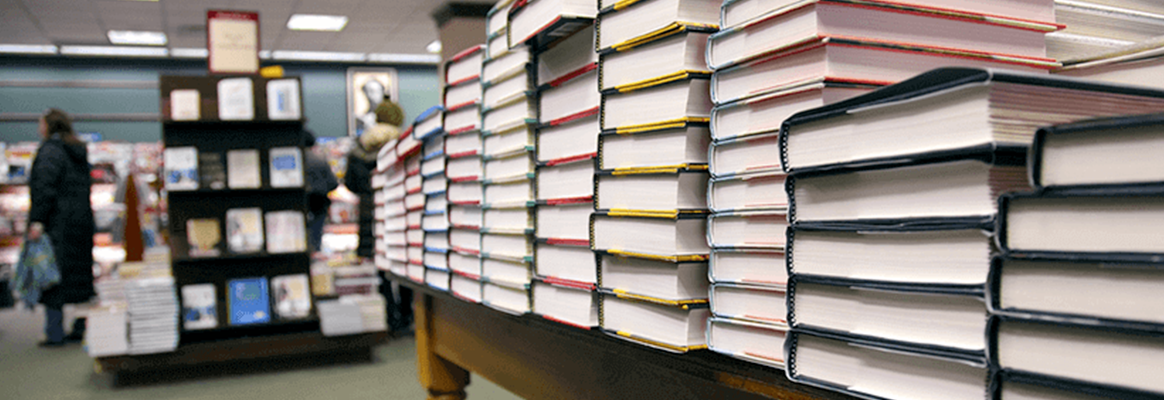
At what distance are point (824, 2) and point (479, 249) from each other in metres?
0.75

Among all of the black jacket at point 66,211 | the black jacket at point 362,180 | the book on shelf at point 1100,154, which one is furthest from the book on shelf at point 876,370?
the black jacket at point 66,211

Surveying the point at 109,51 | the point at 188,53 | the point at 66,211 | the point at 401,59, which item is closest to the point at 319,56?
the point at 401,59

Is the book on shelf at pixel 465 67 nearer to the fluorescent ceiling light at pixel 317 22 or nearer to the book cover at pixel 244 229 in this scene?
the book cover at pixel 244 229

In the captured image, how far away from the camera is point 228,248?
162 inches

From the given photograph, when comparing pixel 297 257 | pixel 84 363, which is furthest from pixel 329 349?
pixel 84 363

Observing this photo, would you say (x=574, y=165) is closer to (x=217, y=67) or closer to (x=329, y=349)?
(x=329, y=349)

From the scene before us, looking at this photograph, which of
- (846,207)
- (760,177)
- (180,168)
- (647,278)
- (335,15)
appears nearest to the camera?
(846,207)

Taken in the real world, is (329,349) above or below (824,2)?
below

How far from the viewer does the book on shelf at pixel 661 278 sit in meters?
0.76

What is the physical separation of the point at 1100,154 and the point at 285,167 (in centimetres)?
422

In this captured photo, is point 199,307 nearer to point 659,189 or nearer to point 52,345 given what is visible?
point 52,345

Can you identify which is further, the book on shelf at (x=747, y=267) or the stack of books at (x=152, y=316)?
the stack of books at (x=152, y=316)

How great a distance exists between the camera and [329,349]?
419 centimetres

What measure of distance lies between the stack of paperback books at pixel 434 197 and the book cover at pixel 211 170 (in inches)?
115
